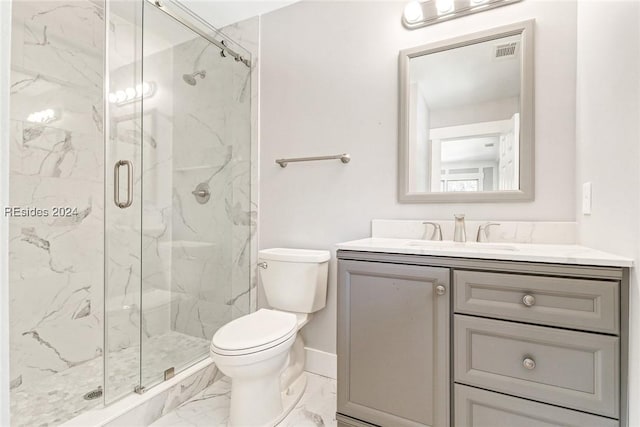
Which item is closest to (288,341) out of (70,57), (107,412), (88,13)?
(107,412)

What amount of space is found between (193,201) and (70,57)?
1.13 meters

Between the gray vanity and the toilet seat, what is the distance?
30cm

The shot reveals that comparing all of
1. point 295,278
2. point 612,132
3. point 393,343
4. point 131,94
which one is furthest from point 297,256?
point 612,132

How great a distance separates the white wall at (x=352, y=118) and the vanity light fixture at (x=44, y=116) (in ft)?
4.02

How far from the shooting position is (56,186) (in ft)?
6.09

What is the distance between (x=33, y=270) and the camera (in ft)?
5.70

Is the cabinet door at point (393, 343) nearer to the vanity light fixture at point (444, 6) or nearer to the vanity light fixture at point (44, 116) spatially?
the vanity light fixture at point (444, 6)

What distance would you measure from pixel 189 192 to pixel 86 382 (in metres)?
1.20

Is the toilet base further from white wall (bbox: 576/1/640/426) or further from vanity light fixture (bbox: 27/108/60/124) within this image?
vanity light fixture (bbox: 27/108/60/124)

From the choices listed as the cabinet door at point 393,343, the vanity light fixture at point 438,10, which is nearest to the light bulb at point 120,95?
the cabinet door at point 393,343

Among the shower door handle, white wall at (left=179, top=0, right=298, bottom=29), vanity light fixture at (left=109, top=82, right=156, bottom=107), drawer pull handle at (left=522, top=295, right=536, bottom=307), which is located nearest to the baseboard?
drawer pull handle at (left=522, top=295, right=536, bottom=307)

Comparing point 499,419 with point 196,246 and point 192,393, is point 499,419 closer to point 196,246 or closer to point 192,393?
point 192,393

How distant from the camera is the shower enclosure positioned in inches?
65.2

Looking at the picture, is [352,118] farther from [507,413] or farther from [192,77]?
[507,413]
